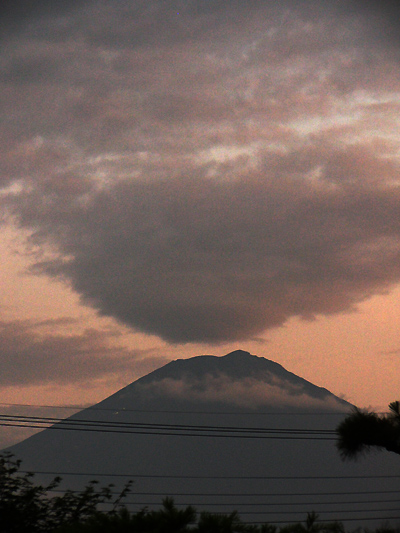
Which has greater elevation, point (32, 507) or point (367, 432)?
point (367, 432)

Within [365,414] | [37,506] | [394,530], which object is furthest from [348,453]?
[37,506]

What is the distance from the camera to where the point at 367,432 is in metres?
13.8

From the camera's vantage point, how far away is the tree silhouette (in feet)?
44.9

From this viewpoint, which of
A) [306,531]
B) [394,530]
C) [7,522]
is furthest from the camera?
[7,522]

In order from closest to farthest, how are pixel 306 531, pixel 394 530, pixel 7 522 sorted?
pixel 306 531 → pixel 394 530 → pixel 7 522

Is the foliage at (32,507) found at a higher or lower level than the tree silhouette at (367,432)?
lower

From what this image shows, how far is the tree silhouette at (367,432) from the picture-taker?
44.9 ft

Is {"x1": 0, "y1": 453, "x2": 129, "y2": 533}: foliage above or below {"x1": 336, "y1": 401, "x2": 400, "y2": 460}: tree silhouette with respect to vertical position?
below

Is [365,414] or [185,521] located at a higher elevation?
[365,414]

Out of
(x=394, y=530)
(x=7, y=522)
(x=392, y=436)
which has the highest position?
(x=392, y=436)

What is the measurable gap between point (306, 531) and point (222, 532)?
1128 mm

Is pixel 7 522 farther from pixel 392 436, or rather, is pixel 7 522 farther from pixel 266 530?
pixel 392 436

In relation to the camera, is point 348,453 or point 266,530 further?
point 348,453

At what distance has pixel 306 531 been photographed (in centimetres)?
796
